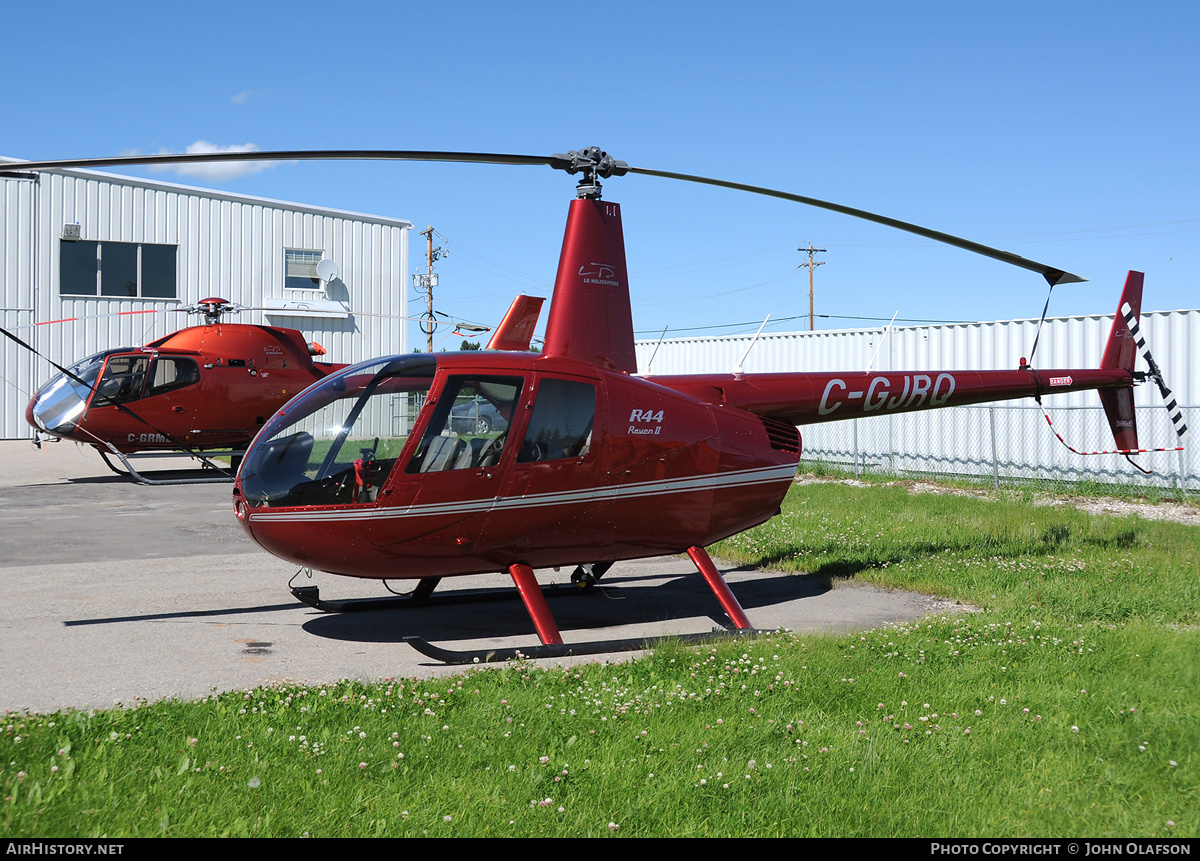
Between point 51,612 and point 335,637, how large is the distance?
2386mm

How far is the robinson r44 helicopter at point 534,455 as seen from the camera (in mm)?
6328

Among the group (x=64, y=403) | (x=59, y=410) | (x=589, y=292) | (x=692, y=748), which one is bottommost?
(x=692, y=748)

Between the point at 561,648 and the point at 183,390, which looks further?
the point at 183,390

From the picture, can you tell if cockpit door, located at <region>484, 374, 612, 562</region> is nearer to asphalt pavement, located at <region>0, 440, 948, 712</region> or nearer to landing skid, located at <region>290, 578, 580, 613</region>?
asphalt pavement, located at <region>0, 440, 948, 712</region>

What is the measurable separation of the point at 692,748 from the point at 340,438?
10.9ft

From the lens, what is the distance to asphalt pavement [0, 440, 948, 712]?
5.86 metres

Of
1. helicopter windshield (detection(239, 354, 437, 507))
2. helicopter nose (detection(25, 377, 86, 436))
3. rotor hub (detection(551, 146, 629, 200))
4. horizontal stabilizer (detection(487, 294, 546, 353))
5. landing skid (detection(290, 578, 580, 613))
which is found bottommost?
landing skid (detection(290, 578, 580, 613))

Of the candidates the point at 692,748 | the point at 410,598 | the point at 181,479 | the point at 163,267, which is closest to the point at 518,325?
the point at 410,598

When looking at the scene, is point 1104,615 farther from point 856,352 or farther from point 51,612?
point 856,352

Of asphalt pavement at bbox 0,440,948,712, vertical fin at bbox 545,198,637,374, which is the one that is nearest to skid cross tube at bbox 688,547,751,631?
asphalt pavement at bbox 0,440,948,712

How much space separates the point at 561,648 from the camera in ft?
20.9

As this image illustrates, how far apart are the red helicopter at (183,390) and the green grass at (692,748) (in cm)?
1256

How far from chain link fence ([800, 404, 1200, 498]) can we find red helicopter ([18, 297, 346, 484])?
12.3 m

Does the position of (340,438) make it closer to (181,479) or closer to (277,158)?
(277,158)
